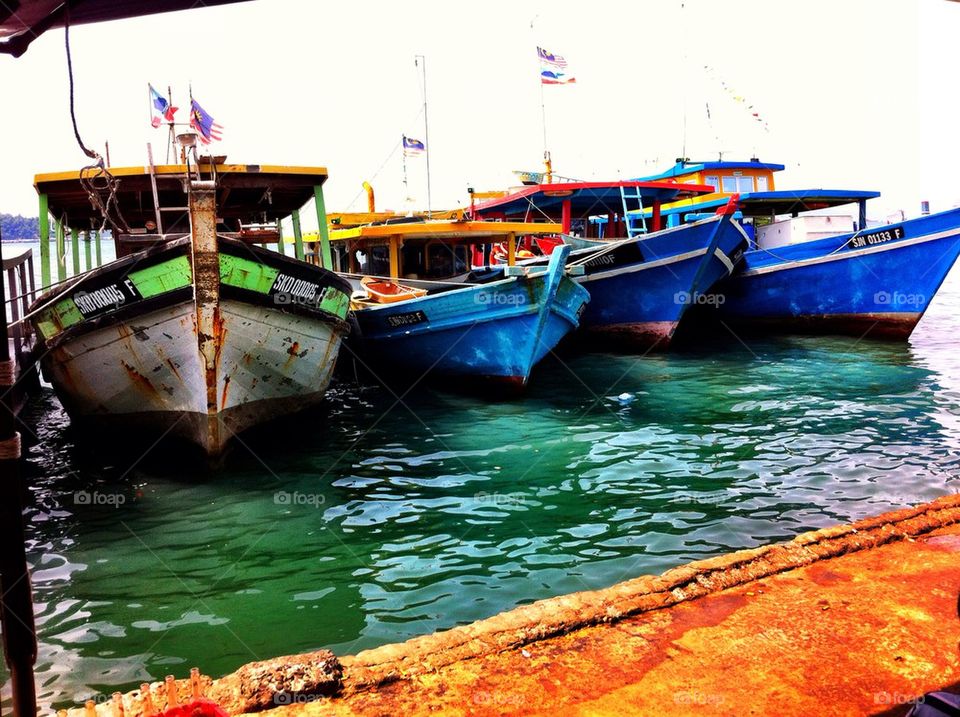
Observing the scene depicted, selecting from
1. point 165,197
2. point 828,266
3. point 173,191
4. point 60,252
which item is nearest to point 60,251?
point 60,252

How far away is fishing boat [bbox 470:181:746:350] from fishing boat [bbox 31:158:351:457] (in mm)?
5696

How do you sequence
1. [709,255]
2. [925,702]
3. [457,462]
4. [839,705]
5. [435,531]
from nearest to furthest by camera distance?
[925,702] < [839,705] < [435,531] < [457,462] < [709,255]

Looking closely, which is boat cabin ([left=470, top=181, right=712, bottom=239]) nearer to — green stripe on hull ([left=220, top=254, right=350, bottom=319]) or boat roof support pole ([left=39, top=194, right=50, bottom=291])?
green stripe on hull ([left=220, top=254, right=350, bottom=319])

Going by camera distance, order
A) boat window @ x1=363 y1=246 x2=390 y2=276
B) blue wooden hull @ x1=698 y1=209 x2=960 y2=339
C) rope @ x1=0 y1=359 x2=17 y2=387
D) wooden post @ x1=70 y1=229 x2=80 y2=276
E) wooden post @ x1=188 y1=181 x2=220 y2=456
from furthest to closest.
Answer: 1. blue wooden hull @ x1=698 y1=209 x2=960 y2=339
2. boat window @ x1=363 y1=246 x2=390 y2=276
3. wooden post @ x1=70 y1=229 x2=80 y2=276
4. wooden post @ x1=188 y1=181 x2=220 y2=456
5. rope @ x1=0 y1=359 x2=17 y2=387

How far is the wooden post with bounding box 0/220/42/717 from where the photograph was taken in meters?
1.80

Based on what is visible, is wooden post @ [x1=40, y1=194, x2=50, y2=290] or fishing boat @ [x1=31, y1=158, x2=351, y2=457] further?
wooden post @ [x1=40, y1=194, x2=50, y2=290]

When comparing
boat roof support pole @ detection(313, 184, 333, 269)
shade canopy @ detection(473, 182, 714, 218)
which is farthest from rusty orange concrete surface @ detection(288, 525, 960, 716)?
shade canopy @ detection(473, 182, 714, 218)

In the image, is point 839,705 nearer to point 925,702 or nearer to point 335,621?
point 925,702

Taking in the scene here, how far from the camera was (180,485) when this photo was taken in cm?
648

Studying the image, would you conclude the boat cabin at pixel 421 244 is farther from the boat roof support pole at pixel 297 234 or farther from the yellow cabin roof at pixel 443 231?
the boat roof support pole at pixel 297 234

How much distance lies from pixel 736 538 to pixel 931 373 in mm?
7894

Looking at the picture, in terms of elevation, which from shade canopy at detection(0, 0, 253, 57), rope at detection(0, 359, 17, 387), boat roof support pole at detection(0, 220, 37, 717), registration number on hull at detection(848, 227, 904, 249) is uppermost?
shade canopy at detection(0, 0, 253, 57)

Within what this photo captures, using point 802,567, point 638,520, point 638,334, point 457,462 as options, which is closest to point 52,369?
point 457,462

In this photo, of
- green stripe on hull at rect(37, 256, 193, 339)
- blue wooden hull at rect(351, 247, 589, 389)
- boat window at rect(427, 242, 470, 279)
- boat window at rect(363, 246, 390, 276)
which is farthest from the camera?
boat window at rect(363, 246, 390, 276)
